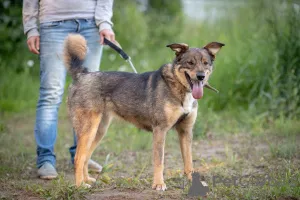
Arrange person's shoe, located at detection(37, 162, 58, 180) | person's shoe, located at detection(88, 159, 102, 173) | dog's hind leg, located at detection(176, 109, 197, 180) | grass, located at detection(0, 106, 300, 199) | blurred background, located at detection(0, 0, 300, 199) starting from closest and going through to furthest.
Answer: grass, located at detection(0, 106, 300, 199) < dog's hind leg, located at detection(176, 109, 197, 180) < blurred background, located at detection(0, 0, 300, 199) < person's shoe, located at detection(37, 162, 58, 180) < person's shoe, located at detection(88, 159, 102, 173)

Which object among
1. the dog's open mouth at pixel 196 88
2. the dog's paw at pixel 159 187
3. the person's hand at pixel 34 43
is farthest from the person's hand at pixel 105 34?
the dog's paw at pixel 159 187

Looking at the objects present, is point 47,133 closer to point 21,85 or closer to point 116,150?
point 116,150

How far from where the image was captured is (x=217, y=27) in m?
10.8

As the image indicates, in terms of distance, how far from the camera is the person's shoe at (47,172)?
5418mm

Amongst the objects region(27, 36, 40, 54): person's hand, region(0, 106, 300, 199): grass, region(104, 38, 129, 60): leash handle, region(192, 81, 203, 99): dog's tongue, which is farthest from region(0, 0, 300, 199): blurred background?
region(27, 36, 40, 54): person's hand

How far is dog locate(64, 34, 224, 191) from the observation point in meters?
4.71

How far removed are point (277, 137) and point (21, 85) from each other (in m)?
4.73

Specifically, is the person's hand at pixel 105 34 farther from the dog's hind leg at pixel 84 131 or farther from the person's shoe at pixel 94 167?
the person's shoe at pixel 94 167

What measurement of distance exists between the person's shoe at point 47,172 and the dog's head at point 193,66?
5.54ft

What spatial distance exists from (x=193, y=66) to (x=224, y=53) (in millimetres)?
4690

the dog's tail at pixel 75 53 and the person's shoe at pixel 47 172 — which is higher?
the dog's tail at pixel 75 53

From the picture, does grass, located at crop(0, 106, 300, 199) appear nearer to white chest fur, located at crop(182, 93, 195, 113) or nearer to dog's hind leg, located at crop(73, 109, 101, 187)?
Answer: dog's hind leg, located at crop(73, 109, 101, 187)

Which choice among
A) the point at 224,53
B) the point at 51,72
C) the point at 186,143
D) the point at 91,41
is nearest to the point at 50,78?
the point at 51,72

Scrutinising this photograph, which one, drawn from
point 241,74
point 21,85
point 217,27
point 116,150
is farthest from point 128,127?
point 217,27
